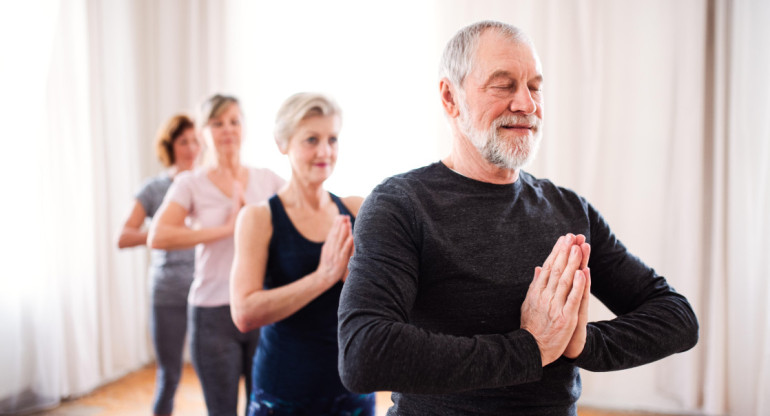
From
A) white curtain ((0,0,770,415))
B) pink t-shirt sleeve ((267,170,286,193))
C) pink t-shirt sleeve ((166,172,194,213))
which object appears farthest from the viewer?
white curtain ((0,0,770,415))

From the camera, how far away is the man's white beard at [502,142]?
113 centimetres

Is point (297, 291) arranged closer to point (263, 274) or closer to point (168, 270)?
point (263, 274)

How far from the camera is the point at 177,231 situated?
7.66 ft

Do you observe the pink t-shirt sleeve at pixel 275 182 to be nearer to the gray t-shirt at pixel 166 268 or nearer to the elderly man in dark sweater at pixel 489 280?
the gray t-shirt at pixel 166 268

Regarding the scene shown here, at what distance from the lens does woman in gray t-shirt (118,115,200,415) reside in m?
2.65

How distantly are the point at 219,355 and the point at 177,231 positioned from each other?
53 cm

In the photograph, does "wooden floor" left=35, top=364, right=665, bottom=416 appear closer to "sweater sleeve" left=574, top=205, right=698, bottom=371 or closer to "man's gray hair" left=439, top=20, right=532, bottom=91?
"sweater sleeve" left=574, top=205, right=698, bottom=371

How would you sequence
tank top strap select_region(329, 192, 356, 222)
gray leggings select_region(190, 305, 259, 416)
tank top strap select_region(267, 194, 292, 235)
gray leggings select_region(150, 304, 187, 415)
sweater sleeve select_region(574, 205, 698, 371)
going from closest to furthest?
sweater sleeve select_region(574, 205, 698, 371) → tank top strap select_region(267, 194, 292, 235) → tank top strap select_region(329, 192, 356, 222) → gray leggings select_region(190, 305, 259, 416) → gray leggings select_region(150, 304, 187, 415)

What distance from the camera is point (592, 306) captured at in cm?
355

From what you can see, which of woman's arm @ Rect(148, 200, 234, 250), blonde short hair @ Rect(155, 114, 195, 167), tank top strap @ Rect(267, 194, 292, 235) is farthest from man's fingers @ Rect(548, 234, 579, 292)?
blonde short hair @ Rect(155, 114, 195, 167)

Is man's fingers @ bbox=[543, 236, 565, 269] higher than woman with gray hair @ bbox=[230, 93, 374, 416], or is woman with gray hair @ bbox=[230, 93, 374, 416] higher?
man's fingers @ bbox=[543, 236, 565, 269]

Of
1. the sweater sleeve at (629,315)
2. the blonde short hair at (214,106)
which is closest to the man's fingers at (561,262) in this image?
the sweater sleeve at (629,315)

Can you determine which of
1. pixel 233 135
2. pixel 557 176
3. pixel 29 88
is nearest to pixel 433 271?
pixel 233 135

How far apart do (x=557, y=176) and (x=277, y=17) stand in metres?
2.26
